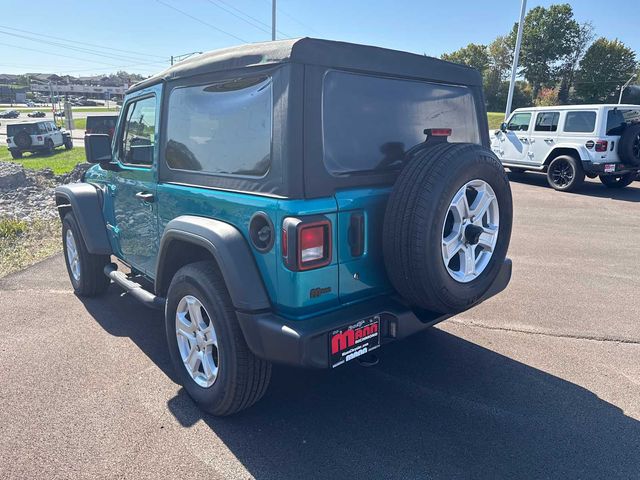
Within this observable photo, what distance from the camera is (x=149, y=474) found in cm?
233

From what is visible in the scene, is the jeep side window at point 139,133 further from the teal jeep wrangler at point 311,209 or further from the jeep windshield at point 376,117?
the jeep windshield at point 376,117

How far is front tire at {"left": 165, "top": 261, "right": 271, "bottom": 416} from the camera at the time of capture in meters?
2.47

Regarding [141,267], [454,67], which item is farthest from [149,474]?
[454,67]

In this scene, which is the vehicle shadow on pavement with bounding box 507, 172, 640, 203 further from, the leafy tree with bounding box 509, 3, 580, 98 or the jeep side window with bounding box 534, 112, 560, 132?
the leafy tree with bounding box 509, 3, 580, 98

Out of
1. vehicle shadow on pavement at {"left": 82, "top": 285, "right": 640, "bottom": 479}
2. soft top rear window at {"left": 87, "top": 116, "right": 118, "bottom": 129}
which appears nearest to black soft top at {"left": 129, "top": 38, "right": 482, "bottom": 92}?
vehicle shadow on pavement at {"left": 82, "top": 285, "right": 640, "bottom": 479}

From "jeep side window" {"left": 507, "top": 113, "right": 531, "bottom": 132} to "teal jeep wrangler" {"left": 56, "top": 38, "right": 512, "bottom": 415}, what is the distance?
1022 cm

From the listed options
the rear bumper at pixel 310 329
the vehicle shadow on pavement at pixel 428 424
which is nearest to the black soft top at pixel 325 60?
the rear bumper at pixel 310 329

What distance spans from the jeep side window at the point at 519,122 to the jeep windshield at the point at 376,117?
10158 mm

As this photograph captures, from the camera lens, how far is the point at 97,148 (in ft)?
12.5

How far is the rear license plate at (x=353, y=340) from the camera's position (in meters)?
2.28

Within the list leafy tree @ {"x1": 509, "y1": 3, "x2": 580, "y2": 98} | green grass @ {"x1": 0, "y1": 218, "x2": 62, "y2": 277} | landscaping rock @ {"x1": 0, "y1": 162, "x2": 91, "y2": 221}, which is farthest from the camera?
leafy tree @ {"x1": 509, "y1": 3, "x2": 580, "y2": 98}

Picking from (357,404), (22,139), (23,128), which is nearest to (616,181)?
(357,404)

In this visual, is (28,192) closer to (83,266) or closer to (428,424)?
(83,266)

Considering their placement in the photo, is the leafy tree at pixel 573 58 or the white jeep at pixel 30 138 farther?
the leafy tree at pixel 573 58
